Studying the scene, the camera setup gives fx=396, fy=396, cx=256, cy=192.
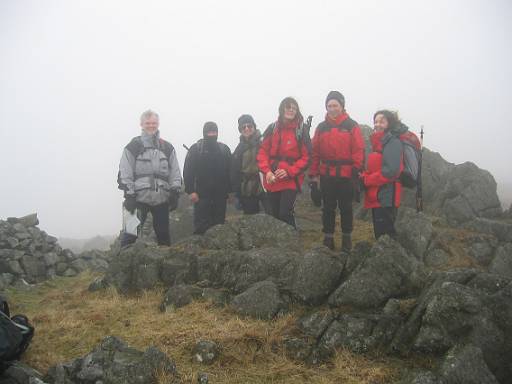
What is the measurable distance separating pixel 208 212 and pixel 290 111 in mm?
4309

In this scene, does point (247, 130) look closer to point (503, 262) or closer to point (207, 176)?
point (207, 176)

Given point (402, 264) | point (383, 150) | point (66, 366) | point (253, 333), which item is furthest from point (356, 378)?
point (383, 150)

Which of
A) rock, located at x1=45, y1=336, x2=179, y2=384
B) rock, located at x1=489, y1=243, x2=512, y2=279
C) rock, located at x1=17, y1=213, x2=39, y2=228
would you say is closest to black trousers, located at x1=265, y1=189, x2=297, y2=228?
rock, located at x1=489, y1=243, x2=512, y2=279

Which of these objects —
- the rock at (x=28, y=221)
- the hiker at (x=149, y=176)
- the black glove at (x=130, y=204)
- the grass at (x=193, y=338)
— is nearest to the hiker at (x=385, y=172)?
the grass at (x=193, y=338)

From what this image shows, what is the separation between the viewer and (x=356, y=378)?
6.14 m

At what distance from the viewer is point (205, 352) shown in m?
6.96

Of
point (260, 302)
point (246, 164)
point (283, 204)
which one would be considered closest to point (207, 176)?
point (246, 164)

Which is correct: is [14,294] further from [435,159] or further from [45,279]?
[435,159]

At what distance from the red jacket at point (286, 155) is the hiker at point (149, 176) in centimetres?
285

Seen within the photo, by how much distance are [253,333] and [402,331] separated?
2640 millimetres

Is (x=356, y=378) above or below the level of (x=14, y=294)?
above

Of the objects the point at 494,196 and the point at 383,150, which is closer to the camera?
the point at 383,150

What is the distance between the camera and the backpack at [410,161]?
32.3 feet

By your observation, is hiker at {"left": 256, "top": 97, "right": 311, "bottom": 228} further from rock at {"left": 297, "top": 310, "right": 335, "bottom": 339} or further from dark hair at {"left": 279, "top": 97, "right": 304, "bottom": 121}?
rock at {"left": 297, "top": 310, "right": 335, "bottom": 339}
